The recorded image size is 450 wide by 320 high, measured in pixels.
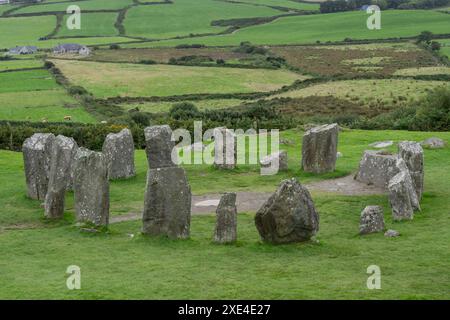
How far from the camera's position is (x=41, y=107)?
76.8m

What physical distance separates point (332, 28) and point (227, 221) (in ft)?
472

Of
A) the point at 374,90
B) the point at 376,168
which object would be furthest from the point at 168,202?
the point at 374,90

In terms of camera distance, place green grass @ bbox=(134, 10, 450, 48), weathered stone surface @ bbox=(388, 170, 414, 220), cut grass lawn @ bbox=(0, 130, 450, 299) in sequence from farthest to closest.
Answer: green grass @ bbox=(134, 10, 450, 48)
weathered stone surface @ bbox=(388, 170, 414, 220)
cut grass lawn @ bbox=(0, 130, 450, 299)

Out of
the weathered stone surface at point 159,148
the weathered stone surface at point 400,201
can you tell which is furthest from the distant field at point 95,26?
the weathered stone surface at point 400,201

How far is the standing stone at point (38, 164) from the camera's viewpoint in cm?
3119

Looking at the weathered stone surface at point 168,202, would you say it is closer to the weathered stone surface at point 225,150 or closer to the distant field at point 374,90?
the weathered stone surface at point 225,150

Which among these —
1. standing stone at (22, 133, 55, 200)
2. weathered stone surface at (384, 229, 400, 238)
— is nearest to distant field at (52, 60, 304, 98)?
standing stone at (22, 133, 55, 200)

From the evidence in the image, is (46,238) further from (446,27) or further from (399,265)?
(446,27)

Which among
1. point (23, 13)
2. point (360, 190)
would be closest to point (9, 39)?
point (23, 13)

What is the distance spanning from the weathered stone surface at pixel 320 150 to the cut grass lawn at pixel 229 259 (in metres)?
3.78

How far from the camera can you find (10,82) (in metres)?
97.3

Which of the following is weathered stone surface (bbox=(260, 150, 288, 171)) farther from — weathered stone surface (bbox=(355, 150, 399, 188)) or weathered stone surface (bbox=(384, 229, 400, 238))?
weathered stone surface (bbox=(384, 229, 400, 238))

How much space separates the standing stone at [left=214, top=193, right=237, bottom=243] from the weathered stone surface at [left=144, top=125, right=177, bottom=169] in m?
9.19

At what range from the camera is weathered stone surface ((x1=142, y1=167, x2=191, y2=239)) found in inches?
939
